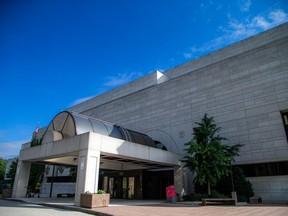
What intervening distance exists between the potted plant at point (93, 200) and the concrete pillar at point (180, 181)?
10.0 meters

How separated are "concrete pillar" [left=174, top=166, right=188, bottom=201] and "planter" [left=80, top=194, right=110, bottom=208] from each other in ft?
32.8

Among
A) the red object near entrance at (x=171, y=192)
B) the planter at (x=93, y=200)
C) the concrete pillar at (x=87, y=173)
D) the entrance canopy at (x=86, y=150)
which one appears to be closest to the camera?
the planter at (x=93, y=200)

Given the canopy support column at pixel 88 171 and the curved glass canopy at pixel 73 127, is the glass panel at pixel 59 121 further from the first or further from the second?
the canopy support column at pixel 88 171

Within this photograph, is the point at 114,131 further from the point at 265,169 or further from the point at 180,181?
the point at 265,169

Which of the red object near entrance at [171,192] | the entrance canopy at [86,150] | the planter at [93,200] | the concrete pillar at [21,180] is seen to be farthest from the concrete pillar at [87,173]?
the concrete pillar at [21,180]

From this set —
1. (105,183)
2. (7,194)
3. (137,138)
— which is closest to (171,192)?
(137,138)

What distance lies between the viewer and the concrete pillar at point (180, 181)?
867 inches

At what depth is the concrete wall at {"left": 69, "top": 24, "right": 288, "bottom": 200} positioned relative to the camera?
2103cm

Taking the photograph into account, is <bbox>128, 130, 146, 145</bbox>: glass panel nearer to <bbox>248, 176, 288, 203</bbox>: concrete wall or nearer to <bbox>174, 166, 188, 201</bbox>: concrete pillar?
<bbox>174, 166, 188, 201</bbox>: concrete pillar

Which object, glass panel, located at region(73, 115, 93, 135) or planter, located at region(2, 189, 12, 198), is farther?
planter, located at region(2, 189, 12, 198)

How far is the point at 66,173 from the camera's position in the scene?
129ft

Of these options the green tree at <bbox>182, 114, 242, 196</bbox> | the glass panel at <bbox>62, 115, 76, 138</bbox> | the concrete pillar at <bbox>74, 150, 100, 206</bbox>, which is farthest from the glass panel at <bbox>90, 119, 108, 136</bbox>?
the green tree at <bbox>182, 114, 242, 196</bbox>

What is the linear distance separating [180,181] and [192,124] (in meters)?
6.91

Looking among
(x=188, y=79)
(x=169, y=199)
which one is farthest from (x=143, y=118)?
(x=169, y=199)
